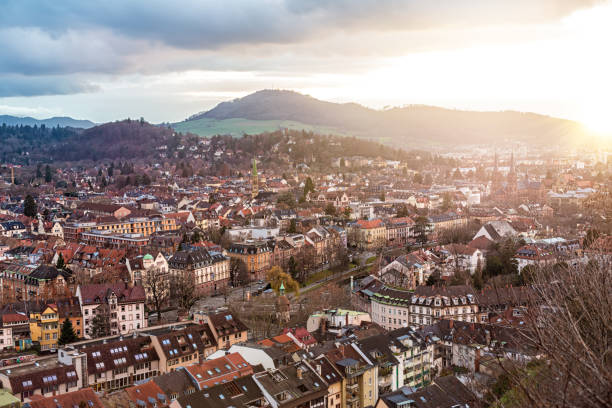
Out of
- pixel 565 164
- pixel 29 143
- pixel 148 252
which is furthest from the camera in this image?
pixel 29 143

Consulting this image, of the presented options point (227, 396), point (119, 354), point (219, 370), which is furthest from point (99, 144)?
point (227, 396)

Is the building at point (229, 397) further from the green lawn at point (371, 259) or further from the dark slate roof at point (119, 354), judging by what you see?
the green lawn at point (371, 259)

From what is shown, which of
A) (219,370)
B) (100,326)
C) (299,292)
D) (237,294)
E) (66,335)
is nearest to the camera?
(219,370)

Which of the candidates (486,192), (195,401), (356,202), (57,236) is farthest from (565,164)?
(195,401)

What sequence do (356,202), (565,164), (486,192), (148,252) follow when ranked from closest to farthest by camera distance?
1. (148,252)
2. (356,202)
3. (486,192)
4. (565,164)

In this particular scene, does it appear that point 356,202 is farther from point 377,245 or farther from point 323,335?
point 323,335

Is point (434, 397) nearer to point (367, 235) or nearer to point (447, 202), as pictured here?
point (367, 235)
